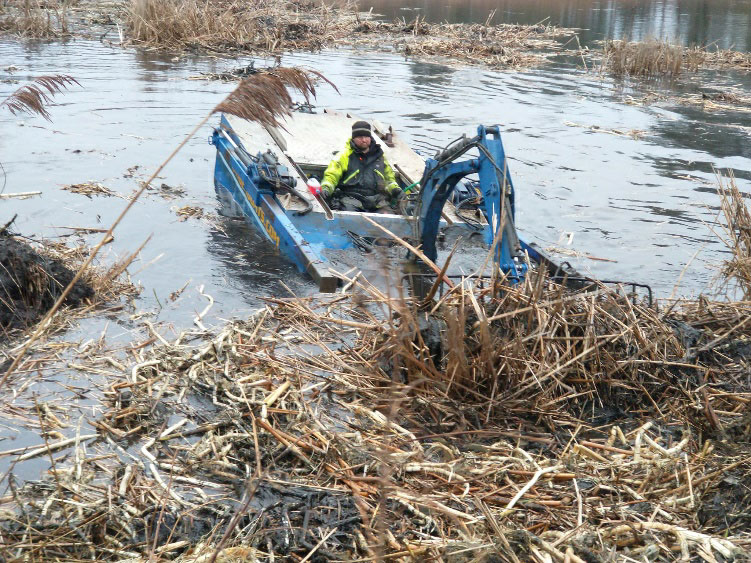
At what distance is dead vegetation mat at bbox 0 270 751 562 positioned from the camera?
439cm

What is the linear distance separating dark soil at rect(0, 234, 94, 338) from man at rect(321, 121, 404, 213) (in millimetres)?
3751

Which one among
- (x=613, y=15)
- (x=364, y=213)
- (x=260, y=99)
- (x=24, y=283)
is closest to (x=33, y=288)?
(x=24, y=283)

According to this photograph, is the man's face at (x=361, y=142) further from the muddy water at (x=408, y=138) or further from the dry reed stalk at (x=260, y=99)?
the dry reed stalk at (x=260, y=99)

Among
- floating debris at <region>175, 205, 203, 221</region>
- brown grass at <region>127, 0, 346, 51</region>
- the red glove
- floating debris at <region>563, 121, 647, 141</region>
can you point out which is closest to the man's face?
the red glove

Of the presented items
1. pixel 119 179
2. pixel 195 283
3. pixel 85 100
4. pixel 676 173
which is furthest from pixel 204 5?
pixel 195 283

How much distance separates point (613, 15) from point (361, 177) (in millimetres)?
30247

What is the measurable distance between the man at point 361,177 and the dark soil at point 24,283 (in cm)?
375

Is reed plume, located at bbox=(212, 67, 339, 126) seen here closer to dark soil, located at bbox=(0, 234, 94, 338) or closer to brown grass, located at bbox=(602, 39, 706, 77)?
dark soil, located at bbox=(0, 234, 94, 338)

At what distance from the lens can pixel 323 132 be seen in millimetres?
12820

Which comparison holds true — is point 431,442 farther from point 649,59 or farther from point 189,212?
point 649,59

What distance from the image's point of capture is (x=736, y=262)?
25.8 ft

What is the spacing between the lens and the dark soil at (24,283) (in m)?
7.60

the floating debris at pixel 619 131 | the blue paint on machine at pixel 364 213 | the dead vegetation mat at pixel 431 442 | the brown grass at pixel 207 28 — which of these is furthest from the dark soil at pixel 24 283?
the brown grass at pixel 207 28

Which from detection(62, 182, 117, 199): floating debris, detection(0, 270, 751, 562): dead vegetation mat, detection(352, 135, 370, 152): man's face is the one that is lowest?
detection(0, 270, 751, 562): dead vegetation mat
